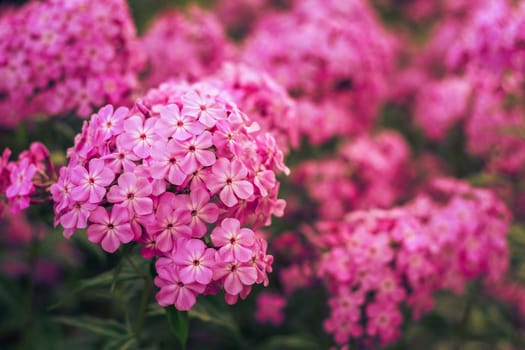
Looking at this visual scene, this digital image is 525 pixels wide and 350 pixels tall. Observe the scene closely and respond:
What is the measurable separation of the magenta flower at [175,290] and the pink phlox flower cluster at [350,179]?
1.71m

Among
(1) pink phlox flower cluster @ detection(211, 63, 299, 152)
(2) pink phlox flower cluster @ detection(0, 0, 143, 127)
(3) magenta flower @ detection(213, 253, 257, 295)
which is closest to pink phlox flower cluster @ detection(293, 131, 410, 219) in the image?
(1) pink phlox flower cluster @ detection(211, 63, 299, 152)

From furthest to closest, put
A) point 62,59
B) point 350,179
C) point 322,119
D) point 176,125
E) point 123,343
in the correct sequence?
1. point 350,179
2. point 322,119
3. point 62,59
4. point 123,343
5. point 176,125

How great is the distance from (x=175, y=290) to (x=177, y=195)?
11.8 inches

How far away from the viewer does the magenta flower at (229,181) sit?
169cm

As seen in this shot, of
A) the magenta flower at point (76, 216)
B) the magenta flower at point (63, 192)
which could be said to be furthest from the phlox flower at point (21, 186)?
the magenta flower at point (76, 216)

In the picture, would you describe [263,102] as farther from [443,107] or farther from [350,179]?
[443,107]

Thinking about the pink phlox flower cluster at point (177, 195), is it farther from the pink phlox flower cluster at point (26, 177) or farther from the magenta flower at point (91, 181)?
the pink phlox flower cluster at point (26, 177)

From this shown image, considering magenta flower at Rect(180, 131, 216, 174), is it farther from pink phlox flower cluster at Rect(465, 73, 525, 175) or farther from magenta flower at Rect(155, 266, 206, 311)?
pink phlox flower cluster at Rect(465, 73, 525, 175)

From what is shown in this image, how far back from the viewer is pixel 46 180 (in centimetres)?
209

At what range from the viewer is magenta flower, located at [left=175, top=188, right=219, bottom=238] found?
1656mm

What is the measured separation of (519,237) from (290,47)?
1805 millimetres

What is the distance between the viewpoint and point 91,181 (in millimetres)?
1700

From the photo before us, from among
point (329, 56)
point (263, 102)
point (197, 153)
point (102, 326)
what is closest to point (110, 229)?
point (197, 153)

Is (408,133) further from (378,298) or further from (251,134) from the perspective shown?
(251,134)
